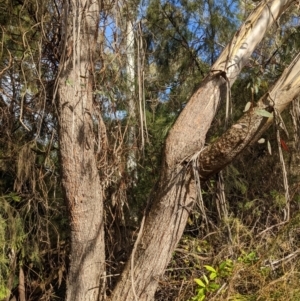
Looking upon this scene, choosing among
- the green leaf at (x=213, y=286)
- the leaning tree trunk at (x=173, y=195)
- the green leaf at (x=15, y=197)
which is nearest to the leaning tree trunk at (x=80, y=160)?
the leaning tree trunk at (x=173, y=195)

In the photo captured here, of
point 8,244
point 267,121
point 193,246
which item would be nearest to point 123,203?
point 193,246

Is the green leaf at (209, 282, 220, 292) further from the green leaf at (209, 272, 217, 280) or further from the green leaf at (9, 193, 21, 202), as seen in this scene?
the green leaf at (9, 193, 21, 202)

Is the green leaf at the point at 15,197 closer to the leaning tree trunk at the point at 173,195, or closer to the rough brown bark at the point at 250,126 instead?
the leaning tree trunk at the point at 173,195

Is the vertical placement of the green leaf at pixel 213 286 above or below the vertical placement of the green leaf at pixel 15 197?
below

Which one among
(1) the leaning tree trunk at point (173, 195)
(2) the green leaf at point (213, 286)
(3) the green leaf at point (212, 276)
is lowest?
(2) the green leaf at point (213, 286)

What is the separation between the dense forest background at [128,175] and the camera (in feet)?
13.3

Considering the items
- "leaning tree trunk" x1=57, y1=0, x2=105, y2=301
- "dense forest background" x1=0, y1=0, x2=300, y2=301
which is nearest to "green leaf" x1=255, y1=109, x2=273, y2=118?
"dense forest background" x1=0, y1=0, x2=300, y2=301

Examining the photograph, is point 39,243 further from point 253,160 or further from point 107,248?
point 253,160

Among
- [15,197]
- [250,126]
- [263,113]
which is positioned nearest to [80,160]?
[15,197]

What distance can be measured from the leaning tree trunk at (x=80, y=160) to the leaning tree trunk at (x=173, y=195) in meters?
0.28

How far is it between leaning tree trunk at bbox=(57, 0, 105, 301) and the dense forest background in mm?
131

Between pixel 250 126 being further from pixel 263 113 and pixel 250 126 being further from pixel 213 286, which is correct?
pixel 213 286

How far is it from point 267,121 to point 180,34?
2692mm

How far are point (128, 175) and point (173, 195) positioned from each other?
46.2 inches
